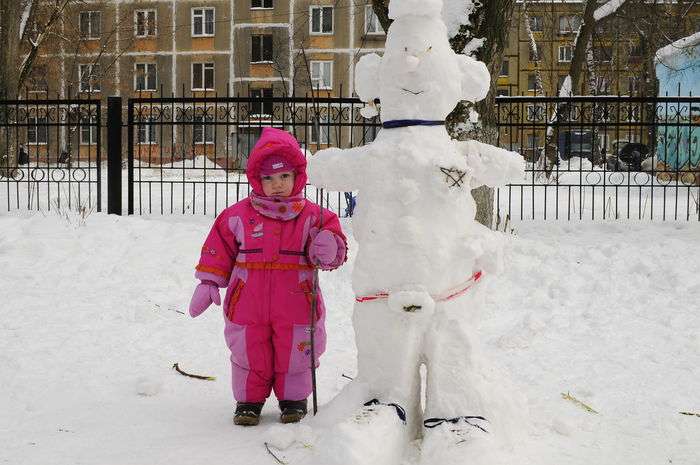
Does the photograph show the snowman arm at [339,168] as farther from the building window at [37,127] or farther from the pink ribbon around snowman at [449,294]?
the building window at [37,127]

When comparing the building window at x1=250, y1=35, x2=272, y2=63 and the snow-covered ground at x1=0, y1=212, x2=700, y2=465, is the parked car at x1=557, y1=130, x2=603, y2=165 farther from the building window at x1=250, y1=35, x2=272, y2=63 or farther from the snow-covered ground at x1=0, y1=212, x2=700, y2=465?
the building window at x1=250, y1=35, x2=272, y2=63

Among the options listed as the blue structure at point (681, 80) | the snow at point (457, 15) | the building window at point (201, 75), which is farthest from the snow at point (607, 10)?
the building window at point (201, 75)

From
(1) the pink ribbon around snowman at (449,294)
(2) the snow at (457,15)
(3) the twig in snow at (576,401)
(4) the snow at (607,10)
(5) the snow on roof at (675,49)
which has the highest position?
(4) the snow at (607,10)

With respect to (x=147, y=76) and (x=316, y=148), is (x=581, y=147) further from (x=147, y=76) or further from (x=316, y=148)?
(x=147, y=76)

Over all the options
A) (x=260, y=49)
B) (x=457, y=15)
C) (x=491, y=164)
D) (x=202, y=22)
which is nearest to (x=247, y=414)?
(x=491, y=164)

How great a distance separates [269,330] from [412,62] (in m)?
1.40

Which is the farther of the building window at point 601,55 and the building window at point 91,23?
the building window at point 91,23

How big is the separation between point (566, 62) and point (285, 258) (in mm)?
36471

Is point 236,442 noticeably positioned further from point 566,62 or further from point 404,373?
point 566,62

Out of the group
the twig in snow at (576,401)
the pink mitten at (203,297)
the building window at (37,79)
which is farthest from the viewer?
the building window at (37,79)

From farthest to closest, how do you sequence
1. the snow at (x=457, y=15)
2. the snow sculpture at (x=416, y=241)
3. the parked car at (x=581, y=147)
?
the parked car at (x=581, y=147), the snow at (x=457, y=15), the snow sculpture at (x=416, y=241)

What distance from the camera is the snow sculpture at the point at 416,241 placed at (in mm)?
2984

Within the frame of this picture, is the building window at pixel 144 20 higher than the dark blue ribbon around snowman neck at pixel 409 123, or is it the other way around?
the building window at pixel 144 20

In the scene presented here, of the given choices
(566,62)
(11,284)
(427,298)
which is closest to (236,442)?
(427,298)
